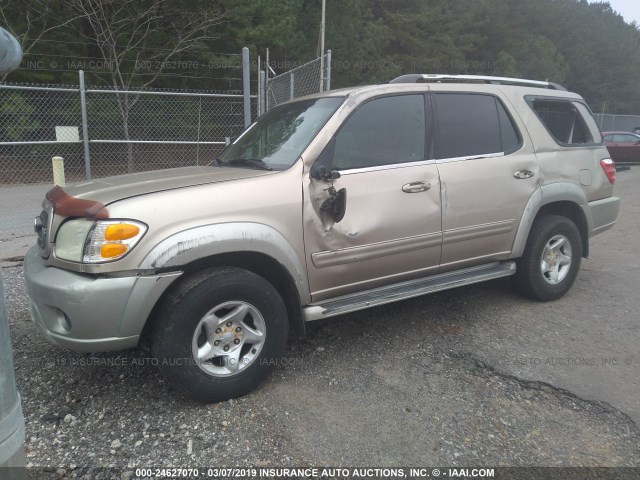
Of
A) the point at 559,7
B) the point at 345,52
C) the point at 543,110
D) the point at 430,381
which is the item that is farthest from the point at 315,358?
the point at 559,7

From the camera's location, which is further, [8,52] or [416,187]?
[416,187]

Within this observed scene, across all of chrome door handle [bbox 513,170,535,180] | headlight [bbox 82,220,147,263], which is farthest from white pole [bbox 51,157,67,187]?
chrome door handle [bbox 513,170,535,180]

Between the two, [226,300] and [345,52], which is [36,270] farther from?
[345,52]

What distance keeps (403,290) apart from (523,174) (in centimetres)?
155

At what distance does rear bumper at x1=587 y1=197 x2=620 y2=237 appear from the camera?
4.80 meters

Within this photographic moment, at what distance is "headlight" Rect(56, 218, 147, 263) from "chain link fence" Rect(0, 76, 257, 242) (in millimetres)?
6586

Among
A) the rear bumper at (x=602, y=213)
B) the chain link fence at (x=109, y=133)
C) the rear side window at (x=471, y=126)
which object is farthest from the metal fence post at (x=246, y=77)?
the rear bumper at (x=602, y=213)

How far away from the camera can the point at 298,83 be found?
9016mm

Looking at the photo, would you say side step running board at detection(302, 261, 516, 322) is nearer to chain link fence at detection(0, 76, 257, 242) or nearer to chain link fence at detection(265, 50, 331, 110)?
chain link fence at detection(265, 50, 331, 110)

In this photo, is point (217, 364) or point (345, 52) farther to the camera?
point (345, 52)

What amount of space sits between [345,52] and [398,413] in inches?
740

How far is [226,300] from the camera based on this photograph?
9.55 ft

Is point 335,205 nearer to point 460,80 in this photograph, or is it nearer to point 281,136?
point 281,136

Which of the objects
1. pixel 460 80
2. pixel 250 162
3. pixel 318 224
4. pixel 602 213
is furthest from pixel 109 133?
pixel 602 213
